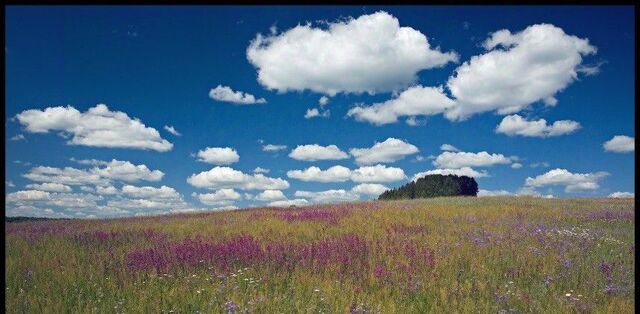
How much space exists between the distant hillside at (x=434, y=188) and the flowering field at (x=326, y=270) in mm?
43610

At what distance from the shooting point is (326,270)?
827 cm

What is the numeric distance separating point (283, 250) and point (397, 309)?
4.19 meters

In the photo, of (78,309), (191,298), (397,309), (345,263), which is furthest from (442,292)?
(78,309)

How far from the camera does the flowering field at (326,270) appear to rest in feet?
22.1

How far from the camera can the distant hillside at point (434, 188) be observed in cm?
5753

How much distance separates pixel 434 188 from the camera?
58500 millimetres

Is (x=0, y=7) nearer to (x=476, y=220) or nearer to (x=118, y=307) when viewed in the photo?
(x=118, y=307)

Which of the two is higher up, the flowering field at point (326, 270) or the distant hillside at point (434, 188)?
the distant hillside at point (434, 188)

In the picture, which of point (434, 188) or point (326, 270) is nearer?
point (326, 270)

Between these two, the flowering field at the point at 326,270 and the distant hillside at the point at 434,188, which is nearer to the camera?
the flowering field at the point at 326,270

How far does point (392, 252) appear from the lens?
10062mm

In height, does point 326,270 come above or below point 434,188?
below

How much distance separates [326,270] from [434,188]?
52.2 m

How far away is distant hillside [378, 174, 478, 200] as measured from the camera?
57.5 metres
